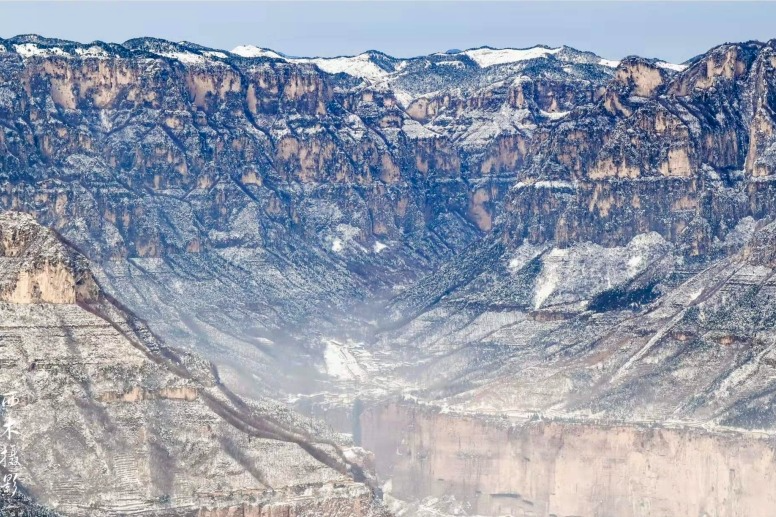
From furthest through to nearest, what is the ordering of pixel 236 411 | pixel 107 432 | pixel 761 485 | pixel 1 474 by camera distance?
pixel 761 485 → pixel 236 411 → pixel 107 432 → pixel 1 474

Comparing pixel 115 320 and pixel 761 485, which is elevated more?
pixel 115 320

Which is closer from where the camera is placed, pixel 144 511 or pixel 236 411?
pixel 144 511

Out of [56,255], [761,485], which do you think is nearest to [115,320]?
[56,255]

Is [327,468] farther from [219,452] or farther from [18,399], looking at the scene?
[18,399]

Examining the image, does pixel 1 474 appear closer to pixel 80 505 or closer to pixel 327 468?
pixel 80 505

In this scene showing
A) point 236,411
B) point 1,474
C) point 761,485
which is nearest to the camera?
point 1,474

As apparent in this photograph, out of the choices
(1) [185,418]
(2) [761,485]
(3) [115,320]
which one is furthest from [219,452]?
(2) [761,485]
